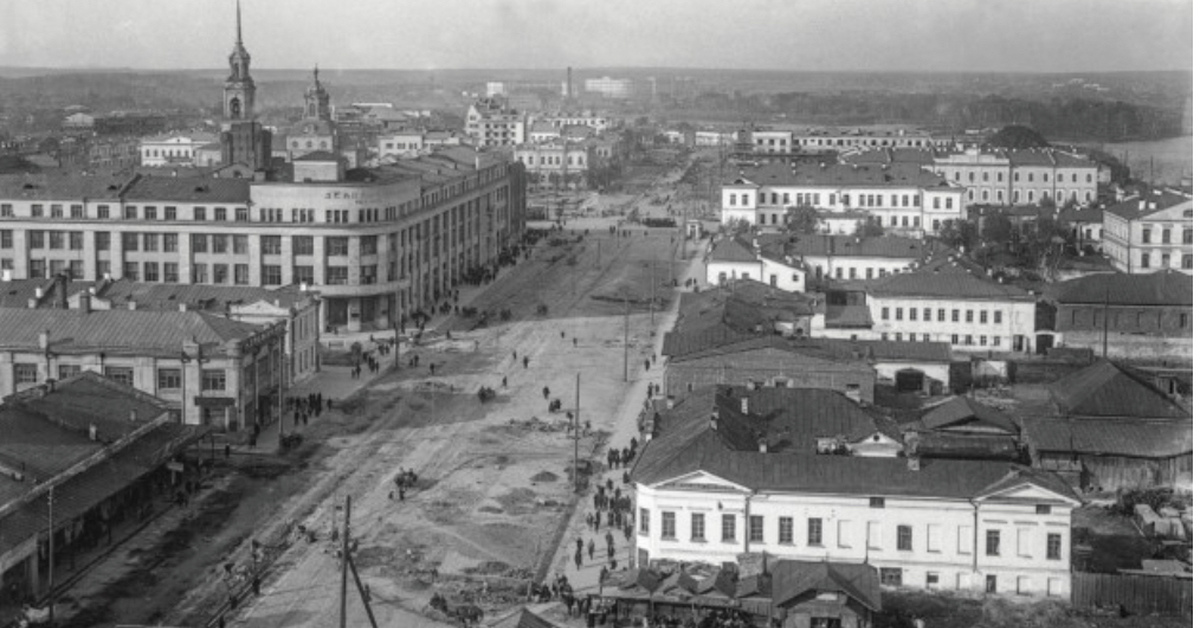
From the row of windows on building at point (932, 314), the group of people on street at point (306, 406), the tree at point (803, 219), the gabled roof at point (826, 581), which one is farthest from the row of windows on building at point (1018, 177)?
the gabled roof at point (826, 581)

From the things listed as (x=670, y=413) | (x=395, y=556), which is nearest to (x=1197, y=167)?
(x=670, y=413)

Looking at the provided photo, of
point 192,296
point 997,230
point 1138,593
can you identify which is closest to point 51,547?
point 1138,593

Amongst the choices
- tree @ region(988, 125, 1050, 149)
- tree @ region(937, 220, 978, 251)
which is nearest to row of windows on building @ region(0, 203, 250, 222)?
tree @ region(937, 220, 978, 251)

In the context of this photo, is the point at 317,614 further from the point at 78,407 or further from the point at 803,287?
the point at 803,287

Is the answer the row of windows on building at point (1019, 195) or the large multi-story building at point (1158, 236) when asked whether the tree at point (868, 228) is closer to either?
the large multi-story building at point (1158, 236)

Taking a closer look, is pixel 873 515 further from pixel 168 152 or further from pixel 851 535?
pixel 168 152

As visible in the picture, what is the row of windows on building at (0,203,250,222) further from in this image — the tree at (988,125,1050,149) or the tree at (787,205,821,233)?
the tree at (988,125,1050,149)

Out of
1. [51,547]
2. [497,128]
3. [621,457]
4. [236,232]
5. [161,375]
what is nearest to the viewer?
[51,547]
